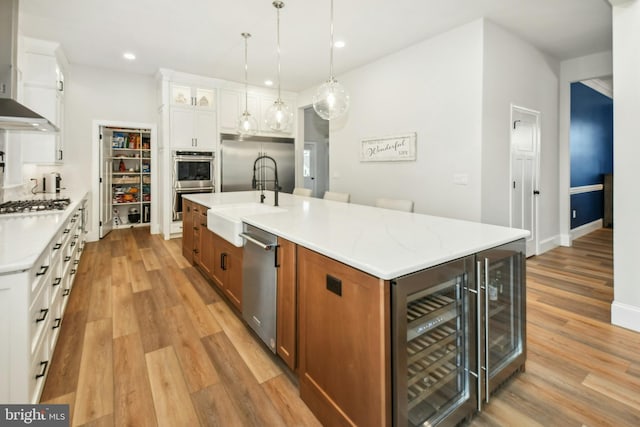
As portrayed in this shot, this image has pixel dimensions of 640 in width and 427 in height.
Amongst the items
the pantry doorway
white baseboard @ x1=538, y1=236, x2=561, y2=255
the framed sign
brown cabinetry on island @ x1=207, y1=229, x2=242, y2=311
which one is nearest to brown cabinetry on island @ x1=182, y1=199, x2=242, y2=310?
brown cabinetry on island @ x1=207, y1=229, x2=242, y2=311

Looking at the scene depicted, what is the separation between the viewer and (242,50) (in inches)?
179

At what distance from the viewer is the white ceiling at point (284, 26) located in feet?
10.9

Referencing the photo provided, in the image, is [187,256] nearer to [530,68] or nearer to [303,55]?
[303,55]

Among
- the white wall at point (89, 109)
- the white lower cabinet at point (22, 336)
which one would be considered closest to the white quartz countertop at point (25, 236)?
the white lower cabinet at point (22, 336)

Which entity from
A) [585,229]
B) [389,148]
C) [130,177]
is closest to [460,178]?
[389,148]

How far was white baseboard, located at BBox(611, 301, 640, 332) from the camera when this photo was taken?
247 cm

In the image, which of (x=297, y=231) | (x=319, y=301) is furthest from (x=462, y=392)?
(x=297, y=231)

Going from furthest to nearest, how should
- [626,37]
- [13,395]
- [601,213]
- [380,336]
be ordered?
[601,213]
[626,37]
[13,395]
[380,336]

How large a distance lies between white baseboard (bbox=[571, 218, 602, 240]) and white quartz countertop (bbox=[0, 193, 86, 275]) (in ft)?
22.6

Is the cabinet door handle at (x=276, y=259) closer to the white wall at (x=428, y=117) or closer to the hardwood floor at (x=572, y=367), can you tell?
the hardwood floor at (x=572, y=367)

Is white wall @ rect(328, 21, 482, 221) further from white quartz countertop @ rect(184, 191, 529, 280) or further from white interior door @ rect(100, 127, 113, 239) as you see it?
white interior door @ rect(100, 127, 113, 239)

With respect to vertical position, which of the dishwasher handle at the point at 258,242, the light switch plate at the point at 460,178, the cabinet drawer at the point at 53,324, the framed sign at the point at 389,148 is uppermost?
the framed sign at the point at 389,148

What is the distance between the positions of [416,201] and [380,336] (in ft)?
11.1

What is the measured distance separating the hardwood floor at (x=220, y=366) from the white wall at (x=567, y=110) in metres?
2.00
